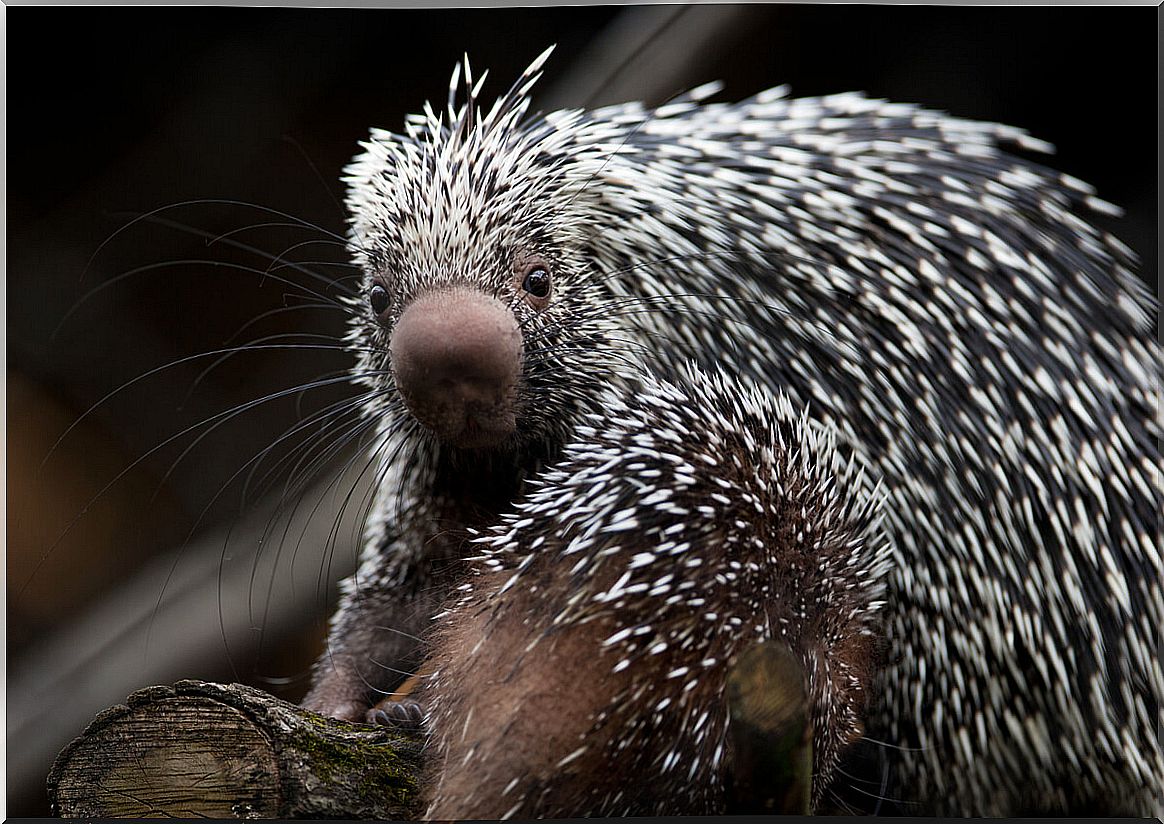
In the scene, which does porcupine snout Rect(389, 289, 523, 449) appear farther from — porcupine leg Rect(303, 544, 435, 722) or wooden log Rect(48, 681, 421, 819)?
wooden log Rect(48, 681, 421, 819)

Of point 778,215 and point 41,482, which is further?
point 41,482

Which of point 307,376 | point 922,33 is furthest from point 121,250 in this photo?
point 922,33

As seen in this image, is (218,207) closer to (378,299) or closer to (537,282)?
(378,299)

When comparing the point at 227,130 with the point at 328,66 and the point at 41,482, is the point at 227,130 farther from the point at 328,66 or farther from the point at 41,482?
the point at 41,482

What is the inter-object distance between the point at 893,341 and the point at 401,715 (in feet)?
4.09

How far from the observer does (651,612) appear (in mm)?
1646

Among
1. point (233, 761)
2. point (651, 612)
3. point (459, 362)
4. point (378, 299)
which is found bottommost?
point (233, 761)

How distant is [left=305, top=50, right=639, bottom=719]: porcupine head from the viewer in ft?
5.79

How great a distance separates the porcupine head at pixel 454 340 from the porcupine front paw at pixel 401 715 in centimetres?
12

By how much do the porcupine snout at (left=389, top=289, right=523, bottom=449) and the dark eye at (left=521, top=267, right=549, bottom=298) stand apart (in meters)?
0.09

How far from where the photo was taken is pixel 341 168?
2.05m

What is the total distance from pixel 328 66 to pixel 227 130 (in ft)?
0.86

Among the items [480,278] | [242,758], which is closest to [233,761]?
[242,758]

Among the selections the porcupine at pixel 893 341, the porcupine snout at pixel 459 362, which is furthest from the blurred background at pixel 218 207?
the porcupine snout at pixel 459 362
